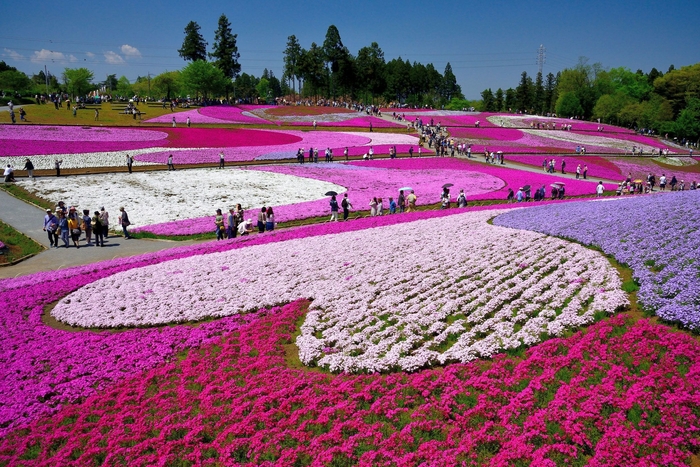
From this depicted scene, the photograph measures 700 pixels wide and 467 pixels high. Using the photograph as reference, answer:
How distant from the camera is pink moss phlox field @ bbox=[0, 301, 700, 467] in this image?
844 cm

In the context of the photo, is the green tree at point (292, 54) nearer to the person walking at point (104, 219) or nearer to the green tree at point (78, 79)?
the green tree at point (78, 79)

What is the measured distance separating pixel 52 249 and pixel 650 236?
89.2 ft

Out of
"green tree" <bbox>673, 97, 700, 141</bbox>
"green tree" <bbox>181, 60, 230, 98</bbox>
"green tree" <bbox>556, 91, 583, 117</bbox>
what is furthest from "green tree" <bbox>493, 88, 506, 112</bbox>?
"green tree" <bbox>181, 60, 230, 98</bbox>

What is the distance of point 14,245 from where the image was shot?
24406 mm

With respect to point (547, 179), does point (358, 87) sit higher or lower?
higher

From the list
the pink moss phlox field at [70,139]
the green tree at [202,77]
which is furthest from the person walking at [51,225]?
the green tree at [202,77]

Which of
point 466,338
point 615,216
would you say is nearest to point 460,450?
point 466,338

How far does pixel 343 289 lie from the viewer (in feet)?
53.3

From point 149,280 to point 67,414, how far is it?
885 cm

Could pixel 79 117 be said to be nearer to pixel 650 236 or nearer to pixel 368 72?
pixel 650 236

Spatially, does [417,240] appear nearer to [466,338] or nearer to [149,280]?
[466,338]

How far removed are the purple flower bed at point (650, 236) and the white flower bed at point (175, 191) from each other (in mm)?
19277

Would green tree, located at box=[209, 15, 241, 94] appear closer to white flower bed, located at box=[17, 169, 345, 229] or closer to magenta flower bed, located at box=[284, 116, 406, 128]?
magenta flower bed, located at box=[284, 116, 406, 128]

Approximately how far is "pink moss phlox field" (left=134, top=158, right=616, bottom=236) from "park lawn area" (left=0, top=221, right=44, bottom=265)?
17.7ft
